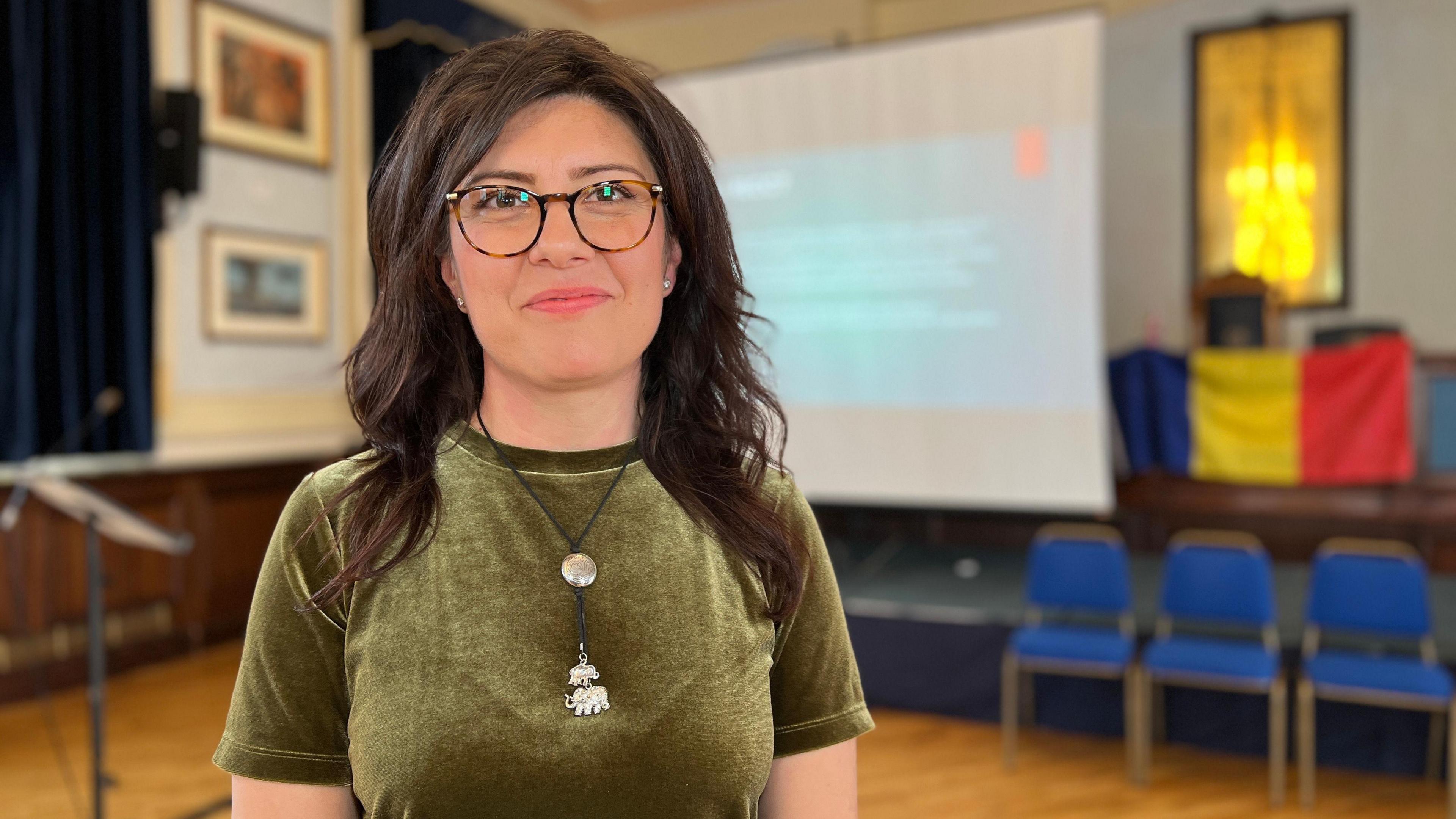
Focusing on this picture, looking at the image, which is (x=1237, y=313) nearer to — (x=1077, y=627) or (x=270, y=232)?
(x=1077, y=627)

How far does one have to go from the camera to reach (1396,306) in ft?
18.8

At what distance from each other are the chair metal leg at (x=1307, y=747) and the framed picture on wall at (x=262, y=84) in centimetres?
530

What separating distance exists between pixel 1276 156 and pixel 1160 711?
343 cm

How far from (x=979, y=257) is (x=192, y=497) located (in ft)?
13.0

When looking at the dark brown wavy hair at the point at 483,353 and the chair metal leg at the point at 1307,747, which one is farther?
the chair metal leg at the point at 1307,747

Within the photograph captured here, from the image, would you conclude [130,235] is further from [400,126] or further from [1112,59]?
[1112,59]

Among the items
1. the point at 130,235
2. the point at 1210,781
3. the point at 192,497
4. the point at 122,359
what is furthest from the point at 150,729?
the point at 1210,781

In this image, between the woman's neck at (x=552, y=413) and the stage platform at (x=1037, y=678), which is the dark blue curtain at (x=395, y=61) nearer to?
the stage platform at (x=1037, y=678)

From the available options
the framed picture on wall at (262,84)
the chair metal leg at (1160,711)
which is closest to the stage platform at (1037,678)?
the chair metal leg at (1160,711)

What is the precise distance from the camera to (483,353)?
1025mm

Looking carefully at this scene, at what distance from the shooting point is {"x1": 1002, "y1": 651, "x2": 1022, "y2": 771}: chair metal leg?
3.92m

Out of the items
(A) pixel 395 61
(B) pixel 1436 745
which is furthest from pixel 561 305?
(A) pixel 395 61

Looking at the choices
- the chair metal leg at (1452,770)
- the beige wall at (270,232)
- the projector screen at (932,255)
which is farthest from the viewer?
the beige wall at (270,232)

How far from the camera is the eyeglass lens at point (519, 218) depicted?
0.88 meters
